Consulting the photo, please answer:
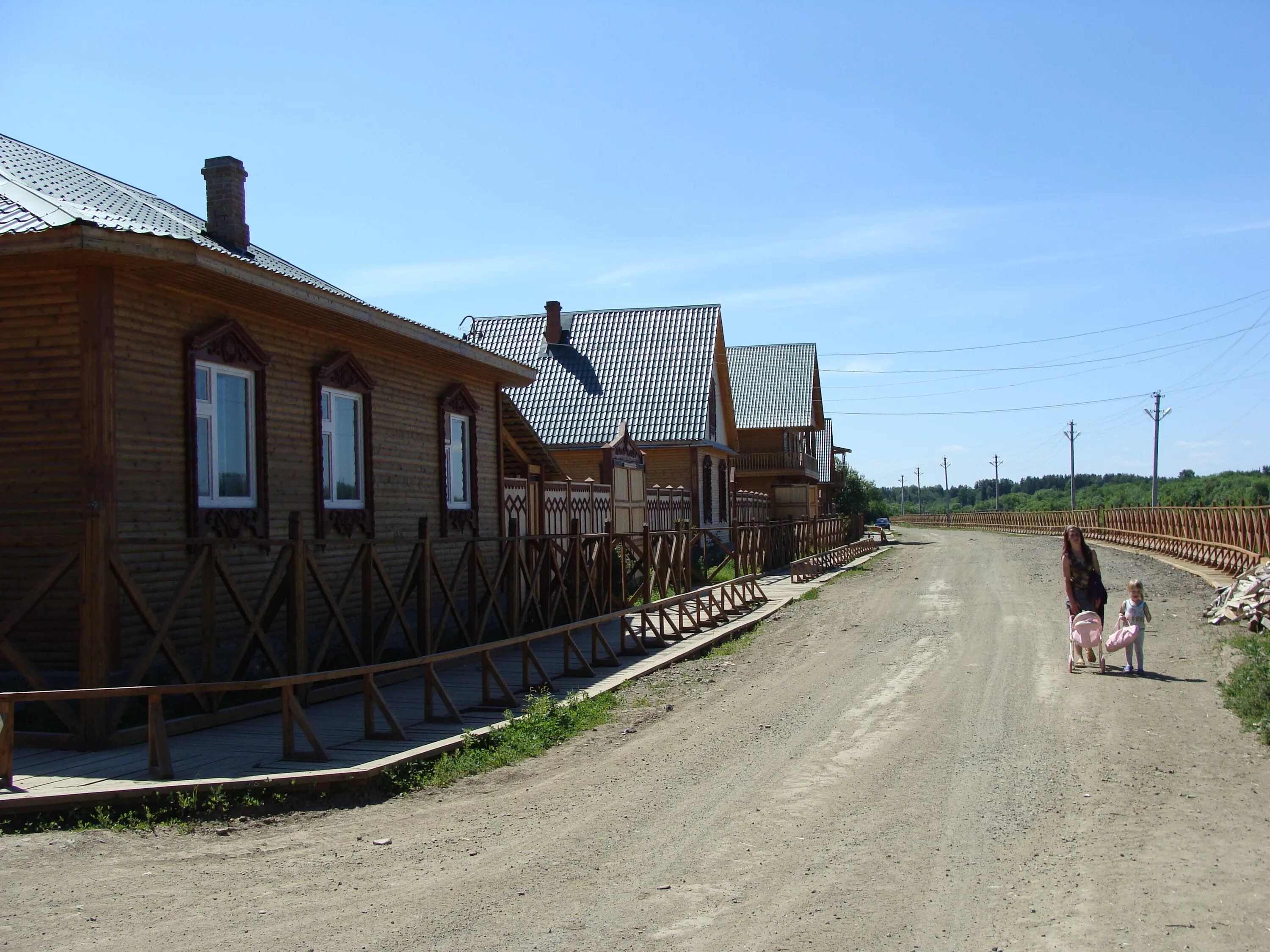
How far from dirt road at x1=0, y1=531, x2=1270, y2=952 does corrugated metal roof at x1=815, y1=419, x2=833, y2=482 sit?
4832cm

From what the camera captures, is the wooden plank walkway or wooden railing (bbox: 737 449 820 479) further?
wooden railing (bbox: 737 449 820 479)

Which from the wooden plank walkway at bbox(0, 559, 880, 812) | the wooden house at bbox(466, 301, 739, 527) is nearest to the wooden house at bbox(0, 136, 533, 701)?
the wooden plank walkway at bbox(0, 559, 880, 812)

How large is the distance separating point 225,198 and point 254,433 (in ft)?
12.2

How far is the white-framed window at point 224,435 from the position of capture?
9.71m

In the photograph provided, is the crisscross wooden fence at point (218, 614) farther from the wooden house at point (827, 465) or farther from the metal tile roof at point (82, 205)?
the wooden house at point (827, 465)

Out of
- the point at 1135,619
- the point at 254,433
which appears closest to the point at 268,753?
the point at 254,433

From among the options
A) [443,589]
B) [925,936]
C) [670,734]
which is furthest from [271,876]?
[443,589]

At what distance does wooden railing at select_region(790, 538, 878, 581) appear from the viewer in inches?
1019

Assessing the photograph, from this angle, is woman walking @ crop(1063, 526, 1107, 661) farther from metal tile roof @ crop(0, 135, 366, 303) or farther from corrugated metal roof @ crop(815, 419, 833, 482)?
corrugated metal roof @ crop(815, 419, 833, 482)

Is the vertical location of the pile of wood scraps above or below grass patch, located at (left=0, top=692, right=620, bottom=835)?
above

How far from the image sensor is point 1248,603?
14586 millimetres

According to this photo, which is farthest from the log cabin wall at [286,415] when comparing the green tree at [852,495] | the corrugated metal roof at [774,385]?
the green tree at [852,495]

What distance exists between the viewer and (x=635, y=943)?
438cm

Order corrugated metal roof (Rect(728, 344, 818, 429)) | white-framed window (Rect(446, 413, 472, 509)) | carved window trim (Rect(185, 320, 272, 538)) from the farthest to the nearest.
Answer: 1. corrugated metal roof (Rect(728, 344, 818, 429))
2. white-framed window (Rect(446, 413, 472, 509))
3. carved window trim (Rect(185, 320, 272, 538))
